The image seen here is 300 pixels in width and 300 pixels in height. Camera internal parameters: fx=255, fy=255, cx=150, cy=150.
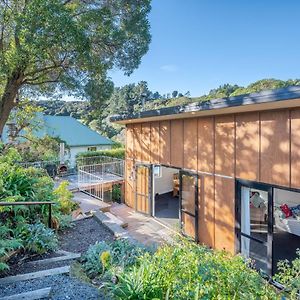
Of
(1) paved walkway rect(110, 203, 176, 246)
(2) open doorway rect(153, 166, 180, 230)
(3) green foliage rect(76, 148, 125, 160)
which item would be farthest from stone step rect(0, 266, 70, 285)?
(3) green foliage rect(76, 148, 125, 160)

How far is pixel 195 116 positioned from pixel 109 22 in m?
5.16

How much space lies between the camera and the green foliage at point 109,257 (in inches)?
155

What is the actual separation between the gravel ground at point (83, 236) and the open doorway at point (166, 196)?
2939mm

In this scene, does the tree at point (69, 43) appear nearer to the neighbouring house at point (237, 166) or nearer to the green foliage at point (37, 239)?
the neighbouring house at point (237, 166)

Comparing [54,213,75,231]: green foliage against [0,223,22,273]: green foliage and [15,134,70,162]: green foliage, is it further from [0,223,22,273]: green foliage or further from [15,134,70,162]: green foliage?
[15,134,70,162]: green foliage

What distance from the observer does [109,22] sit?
30.8 feet

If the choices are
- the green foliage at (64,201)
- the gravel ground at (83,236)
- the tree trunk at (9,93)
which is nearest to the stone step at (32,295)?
the gravel ground at (83,236)

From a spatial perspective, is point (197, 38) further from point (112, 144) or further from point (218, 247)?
point (112, 144)

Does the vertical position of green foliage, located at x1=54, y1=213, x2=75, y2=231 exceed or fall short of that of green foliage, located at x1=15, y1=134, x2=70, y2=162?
it falls short

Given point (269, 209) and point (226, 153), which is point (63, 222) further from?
point (269, 209)

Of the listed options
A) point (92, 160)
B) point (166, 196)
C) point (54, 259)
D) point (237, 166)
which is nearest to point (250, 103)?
point (237, 166)

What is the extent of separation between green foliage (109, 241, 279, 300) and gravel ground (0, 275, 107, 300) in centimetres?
37

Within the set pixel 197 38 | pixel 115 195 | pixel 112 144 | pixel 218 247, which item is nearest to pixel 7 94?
pixel 115 195

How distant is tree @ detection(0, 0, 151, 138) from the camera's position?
7.64 m
